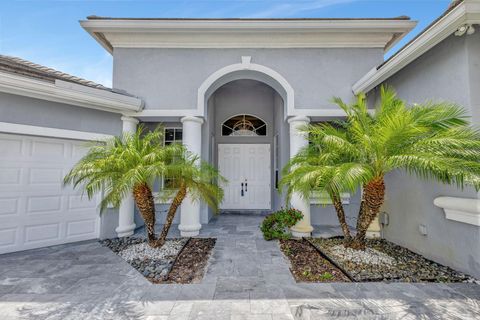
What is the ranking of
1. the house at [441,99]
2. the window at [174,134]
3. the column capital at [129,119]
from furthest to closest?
the window at [174,134], the column capital at [129,119], the house at [441,99]

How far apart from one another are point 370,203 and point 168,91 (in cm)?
582

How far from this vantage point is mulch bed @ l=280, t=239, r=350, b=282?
3.82 m

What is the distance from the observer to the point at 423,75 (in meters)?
4.75

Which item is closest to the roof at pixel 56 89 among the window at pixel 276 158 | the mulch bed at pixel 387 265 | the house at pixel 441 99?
the window at pixel 276 158

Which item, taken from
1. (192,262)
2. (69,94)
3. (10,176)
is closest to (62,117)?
(69,94)

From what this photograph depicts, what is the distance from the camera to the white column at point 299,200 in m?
6.12

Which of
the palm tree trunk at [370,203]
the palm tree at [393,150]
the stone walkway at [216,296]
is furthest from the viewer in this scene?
the palm tree trunk at [370,203]

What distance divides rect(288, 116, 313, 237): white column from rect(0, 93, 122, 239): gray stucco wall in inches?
192

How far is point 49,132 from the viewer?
5246 mm

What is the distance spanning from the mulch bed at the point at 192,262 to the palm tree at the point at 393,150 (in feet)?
7.99

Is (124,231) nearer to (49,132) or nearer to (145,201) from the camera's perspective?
(145,201)

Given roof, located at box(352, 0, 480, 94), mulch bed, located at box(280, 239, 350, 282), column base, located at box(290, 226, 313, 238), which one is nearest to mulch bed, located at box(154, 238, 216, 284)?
mulch bed, located at box(280, 239, 350, 282)

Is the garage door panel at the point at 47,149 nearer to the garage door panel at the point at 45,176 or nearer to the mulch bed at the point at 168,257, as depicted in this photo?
the garage door panel at the point at 45,176

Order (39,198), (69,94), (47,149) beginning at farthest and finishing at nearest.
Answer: (47,149) → (39,198) → (69,94)
